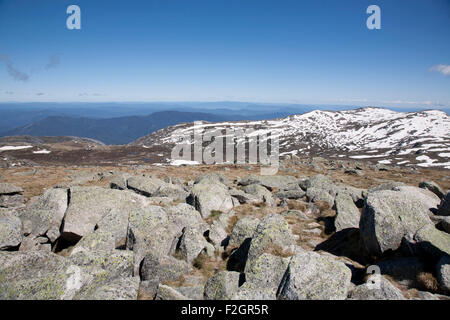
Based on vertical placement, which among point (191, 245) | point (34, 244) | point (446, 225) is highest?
point (446, 225)

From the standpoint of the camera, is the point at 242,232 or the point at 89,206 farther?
the point at 89,206

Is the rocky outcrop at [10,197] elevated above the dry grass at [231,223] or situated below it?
above

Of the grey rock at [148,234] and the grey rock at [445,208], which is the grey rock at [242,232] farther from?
the grey rock at [445,208]

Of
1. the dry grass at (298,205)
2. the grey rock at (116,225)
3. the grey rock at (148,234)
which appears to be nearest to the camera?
the grey rock at (148,234)

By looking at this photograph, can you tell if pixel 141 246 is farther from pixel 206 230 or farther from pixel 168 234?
pixel 206 230

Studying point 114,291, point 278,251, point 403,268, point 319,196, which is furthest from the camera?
point 319,196

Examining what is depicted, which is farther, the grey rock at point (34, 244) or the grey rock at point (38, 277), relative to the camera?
the grey rock at point (34, 244)

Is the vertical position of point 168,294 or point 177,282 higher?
point 168,294

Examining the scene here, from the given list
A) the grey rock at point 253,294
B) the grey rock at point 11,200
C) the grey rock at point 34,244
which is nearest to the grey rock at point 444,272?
the grey rock at point 253,294

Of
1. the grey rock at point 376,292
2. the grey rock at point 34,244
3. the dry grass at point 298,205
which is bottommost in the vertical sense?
the grey rock at point 34,244

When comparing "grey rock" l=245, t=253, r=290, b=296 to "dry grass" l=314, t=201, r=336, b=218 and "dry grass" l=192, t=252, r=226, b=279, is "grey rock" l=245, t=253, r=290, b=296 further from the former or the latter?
"dry grass" l=314, t=201, r=336, b=218

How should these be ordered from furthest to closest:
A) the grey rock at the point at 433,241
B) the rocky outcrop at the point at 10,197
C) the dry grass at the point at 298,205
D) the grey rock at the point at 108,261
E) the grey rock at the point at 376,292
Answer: the rocky outcrop at the point at 10,197
the dry grass at the point at 298,205
the grey rock at the point at 108,261
the grey rock at the point at 433,241
the grey rock at the point at 376,292

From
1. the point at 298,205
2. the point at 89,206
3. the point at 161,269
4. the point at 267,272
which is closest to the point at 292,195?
the point at 298,205

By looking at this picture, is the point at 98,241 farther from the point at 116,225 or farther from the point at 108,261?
the point at 108,261
